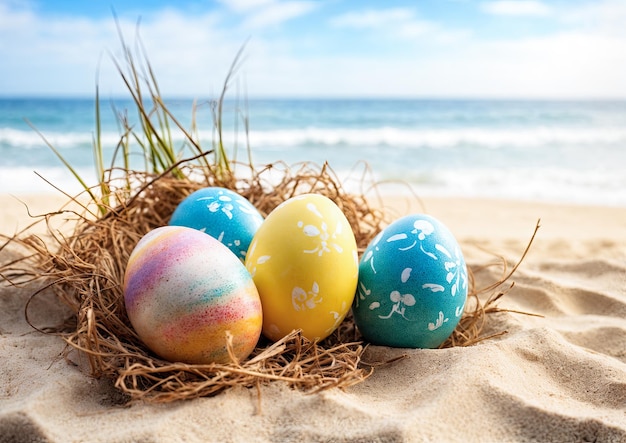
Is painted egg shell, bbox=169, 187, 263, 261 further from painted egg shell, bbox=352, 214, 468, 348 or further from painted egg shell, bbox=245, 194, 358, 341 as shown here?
painted egg shell, bbox=352, 214, 468, 348

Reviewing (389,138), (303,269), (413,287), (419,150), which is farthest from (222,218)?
(389,138)

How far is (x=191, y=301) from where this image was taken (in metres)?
1.62

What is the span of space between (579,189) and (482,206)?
229cm

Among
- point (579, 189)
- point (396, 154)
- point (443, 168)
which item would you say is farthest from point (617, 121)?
point (579, 189)

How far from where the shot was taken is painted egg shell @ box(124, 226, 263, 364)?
1.62 m

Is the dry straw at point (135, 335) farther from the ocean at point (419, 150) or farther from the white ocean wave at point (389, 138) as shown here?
the white ocean wave at point (389, 138)

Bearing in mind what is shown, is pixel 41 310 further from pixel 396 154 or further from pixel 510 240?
pixel 396 154

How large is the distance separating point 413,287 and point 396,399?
399mm

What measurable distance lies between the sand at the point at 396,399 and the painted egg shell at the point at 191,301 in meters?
0.16

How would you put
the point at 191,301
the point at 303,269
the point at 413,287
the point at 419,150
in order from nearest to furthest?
the point at 191,301 < the point at 303,269 < the point at 413,287 < the point at 419,150

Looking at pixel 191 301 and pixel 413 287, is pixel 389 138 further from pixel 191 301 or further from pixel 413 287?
pixel 191 301

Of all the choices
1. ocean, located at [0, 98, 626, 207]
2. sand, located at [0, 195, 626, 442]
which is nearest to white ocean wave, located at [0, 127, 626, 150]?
ocean, located at [0, 98, 626, 207]

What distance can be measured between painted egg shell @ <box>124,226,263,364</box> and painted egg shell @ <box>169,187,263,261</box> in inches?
14.6

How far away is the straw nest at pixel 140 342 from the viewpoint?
1.61 m
